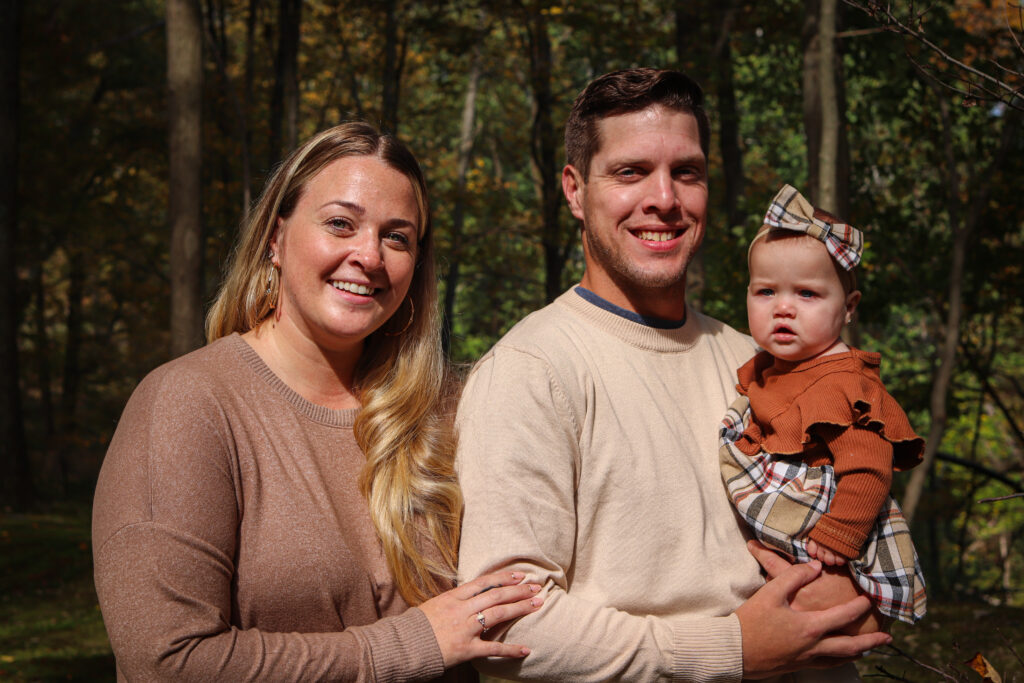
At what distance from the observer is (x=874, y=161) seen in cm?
1098

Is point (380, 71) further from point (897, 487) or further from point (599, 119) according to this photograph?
point (599, 119)

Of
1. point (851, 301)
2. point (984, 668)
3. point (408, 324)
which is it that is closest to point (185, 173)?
point (408, 324)

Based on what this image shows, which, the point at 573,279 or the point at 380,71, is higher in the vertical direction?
the point at 380,71

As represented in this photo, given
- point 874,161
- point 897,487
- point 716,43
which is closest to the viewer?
point 874,161

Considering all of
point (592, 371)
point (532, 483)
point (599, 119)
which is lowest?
point (532, 483)

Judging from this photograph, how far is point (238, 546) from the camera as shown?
8.03ft

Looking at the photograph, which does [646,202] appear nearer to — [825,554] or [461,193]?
[825,554]

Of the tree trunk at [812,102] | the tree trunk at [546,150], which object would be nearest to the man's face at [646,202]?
the tree trunk at [812,102]

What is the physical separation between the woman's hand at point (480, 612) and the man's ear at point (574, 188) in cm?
117

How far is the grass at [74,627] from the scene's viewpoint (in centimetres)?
584

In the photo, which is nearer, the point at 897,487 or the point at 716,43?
the point at 716,43

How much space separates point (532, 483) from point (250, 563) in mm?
771

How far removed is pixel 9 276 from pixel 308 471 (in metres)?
12.3

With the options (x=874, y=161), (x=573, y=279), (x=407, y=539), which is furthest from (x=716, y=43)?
(x=407, y=539)
